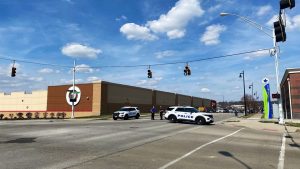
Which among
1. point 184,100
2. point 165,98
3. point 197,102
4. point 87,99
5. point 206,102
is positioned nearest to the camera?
point 87,99

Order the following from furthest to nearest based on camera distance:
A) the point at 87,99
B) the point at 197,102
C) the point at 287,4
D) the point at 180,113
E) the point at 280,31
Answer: the point at 197,102
the point at 87,99
the point at 180,113
the point at 280,31
the point at 287,4

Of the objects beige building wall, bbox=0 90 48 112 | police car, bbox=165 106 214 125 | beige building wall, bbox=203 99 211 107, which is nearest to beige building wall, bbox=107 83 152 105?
beige building wall, bbox=0 90 48 112

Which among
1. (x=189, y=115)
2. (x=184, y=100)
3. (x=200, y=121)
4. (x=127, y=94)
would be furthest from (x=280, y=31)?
(x=184, y=100)

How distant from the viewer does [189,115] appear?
30500 mm

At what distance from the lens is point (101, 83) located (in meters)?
55.8

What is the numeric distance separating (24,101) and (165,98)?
117 feet

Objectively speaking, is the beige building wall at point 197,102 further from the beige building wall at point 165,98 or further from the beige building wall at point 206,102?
the beige building wall at point 165,98

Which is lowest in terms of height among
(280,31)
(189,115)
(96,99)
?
(189,115)

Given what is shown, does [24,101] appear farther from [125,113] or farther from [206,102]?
Result: [206,102]

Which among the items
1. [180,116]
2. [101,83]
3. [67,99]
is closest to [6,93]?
[67,99]

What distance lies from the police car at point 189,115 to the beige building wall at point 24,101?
42.2m

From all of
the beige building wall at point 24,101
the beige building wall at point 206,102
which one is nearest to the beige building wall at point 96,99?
the beige building wall at point 24,101

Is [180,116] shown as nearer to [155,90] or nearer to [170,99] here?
[155,90]

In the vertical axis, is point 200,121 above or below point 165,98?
below
